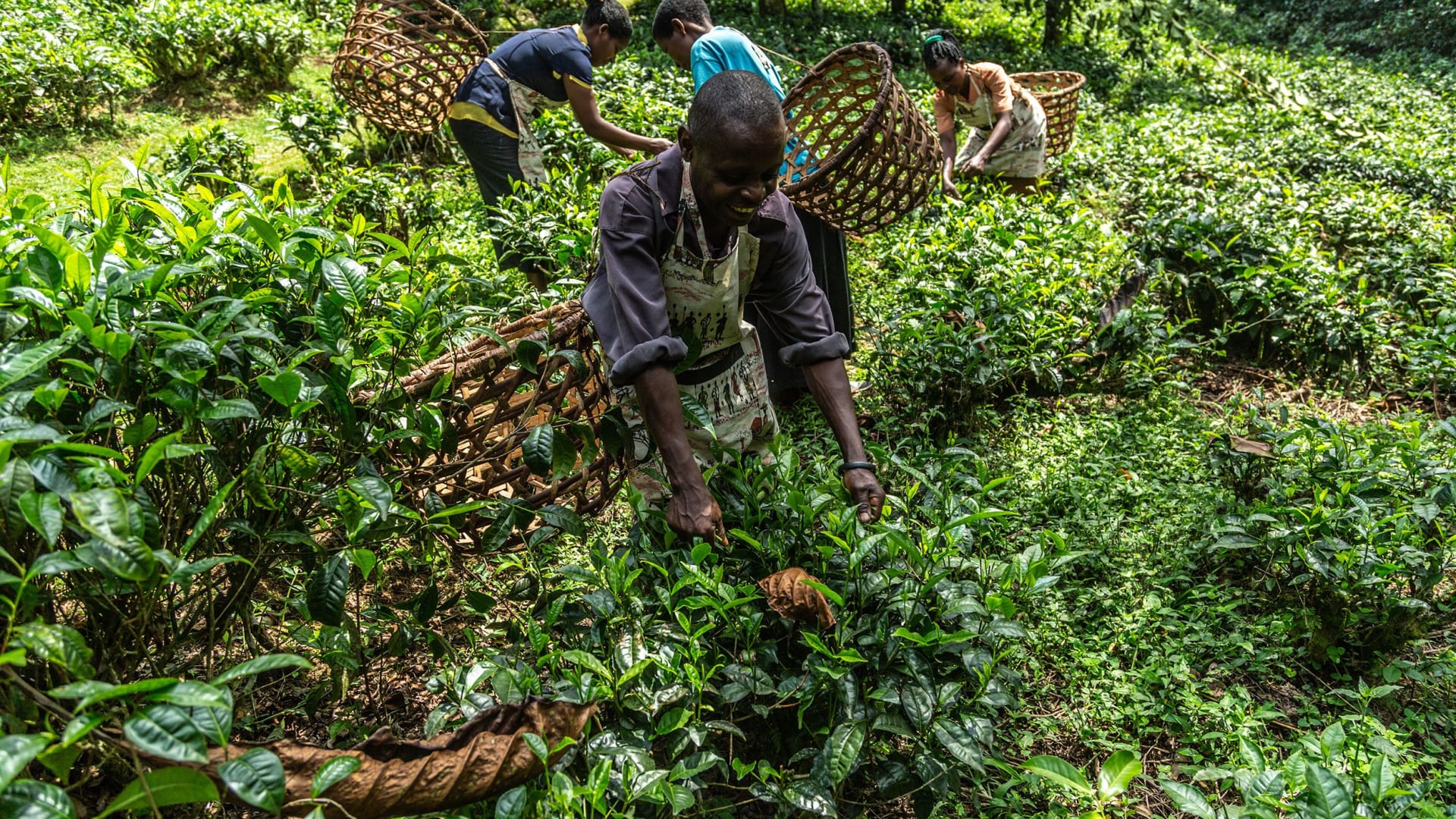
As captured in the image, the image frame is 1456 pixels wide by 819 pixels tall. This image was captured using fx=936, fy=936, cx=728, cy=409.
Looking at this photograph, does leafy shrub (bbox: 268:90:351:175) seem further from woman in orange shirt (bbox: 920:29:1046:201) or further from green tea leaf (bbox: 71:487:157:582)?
green tea leaf (bbox: 71:487:157:582)

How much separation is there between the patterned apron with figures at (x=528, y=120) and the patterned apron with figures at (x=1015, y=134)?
2.53m

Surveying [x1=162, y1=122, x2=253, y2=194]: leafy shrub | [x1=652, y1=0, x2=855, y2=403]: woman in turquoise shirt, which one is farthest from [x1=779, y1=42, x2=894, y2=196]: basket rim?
[x1=162, y1=122, x2=253, y2=194]: leafy shrub

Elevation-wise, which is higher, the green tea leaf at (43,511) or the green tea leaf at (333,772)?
the green tea leaf at (43,511)

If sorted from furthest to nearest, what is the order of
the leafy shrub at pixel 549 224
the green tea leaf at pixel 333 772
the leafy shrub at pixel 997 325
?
1. the leafy shrub at pixel 997 325
2. the leafy shrub at pixel 549 224
3. the green tea leaf at pixel 333 772

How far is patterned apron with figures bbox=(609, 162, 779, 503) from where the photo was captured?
7.32 ft

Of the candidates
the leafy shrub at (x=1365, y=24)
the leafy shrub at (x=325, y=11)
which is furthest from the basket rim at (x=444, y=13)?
the leafy shrub at (x=1365, y=24)

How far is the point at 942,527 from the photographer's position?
1998 mm

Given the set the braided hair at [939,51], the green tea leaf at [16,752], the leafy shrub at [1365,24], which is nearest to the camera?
the green tea leaf at [16,752]

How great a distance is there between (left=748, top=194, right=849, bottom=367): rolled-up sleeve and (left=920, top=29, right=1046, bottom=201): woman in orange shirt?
125 inches

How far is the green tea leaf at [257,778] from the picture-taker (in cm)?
115

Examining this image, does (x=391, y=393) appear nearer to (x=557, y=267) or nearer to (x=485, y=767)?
(x=485, y=767)

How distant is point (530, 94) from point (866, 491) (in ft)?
10.3

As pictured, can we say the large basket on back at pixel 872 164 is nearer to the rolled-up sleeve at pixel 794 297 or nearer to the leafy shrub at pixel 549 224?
the rolled-up sleeve at pixel 794 297

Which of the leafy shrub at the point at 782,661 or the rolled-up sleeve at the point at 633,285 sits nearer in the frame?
the leafy shrub at the point at 782,661
